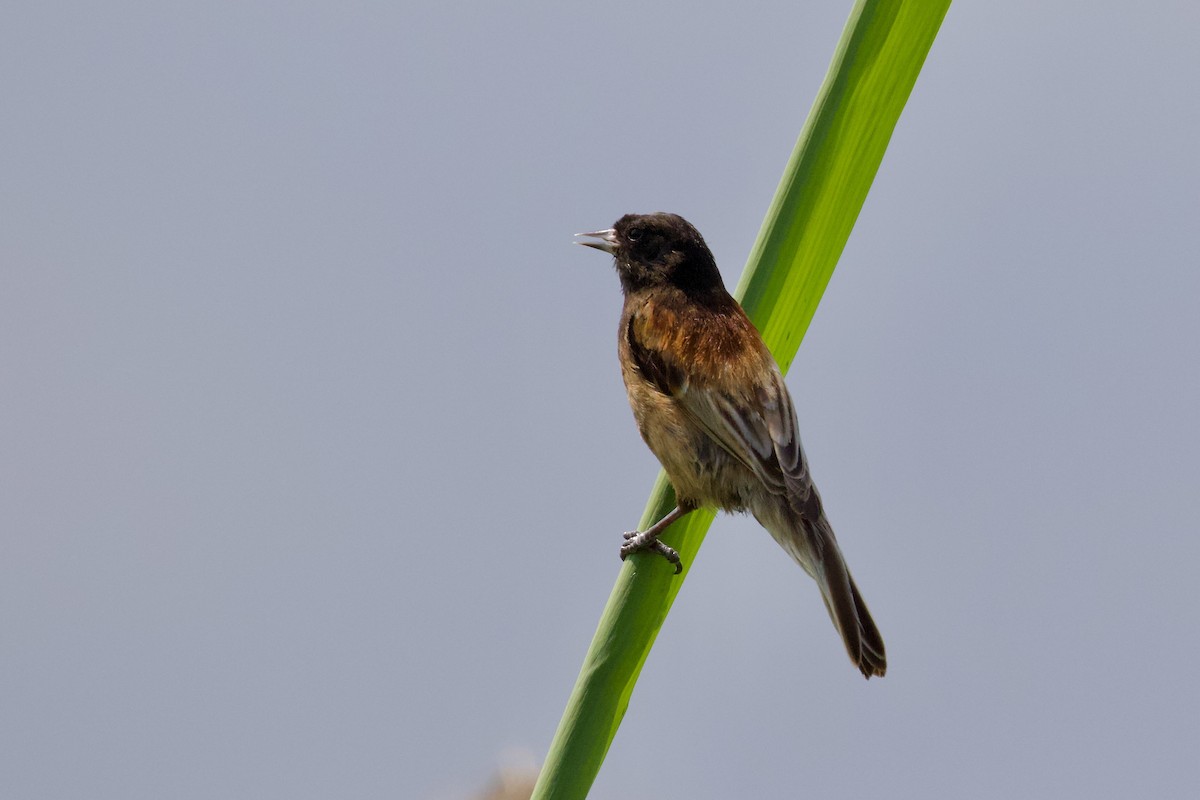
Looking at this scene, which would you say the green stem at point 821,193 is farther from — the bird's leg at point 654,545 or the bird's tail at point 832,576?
the bird's tail at point 832,576

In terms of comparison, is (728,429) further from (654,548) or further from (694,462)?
(654,548)

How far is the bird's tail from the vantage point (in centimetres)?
204

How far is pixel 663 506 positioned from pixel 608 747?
2.96ft

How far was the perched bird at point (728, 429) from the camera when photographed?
221 centimetres

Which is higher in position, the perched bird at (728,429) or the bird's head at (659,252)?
the bird's head at (659,252)

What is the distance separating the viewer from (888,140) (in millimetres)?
1786

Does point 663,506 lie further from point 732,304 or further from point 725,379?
point 732,304

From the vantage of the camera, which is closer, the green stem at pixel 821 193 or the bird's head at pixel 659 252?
the green stem at pixel 821 193

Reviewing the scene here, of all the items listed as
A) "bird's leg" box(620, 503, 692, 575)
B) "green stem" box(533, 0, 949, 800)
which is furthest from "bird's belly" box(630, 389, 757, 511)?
"green stem" box(533, 0, 949, 800)

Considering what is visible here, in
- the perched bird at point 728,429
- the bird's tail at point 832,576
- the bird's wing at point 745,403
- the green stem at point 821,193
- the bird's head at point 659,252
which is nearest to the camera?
the green stem at point 821,193

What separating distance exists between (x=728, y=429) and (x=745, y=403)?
0.23 ft

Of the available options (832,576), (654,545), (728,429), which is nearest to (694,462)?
(728,429)

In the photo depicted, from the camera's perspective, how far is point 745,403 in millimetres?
2471

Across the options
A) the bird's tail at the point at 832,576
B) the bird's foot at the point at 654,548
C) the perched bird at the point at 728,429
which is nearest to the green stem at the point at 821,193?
the bird's foot at the point at 654,548
